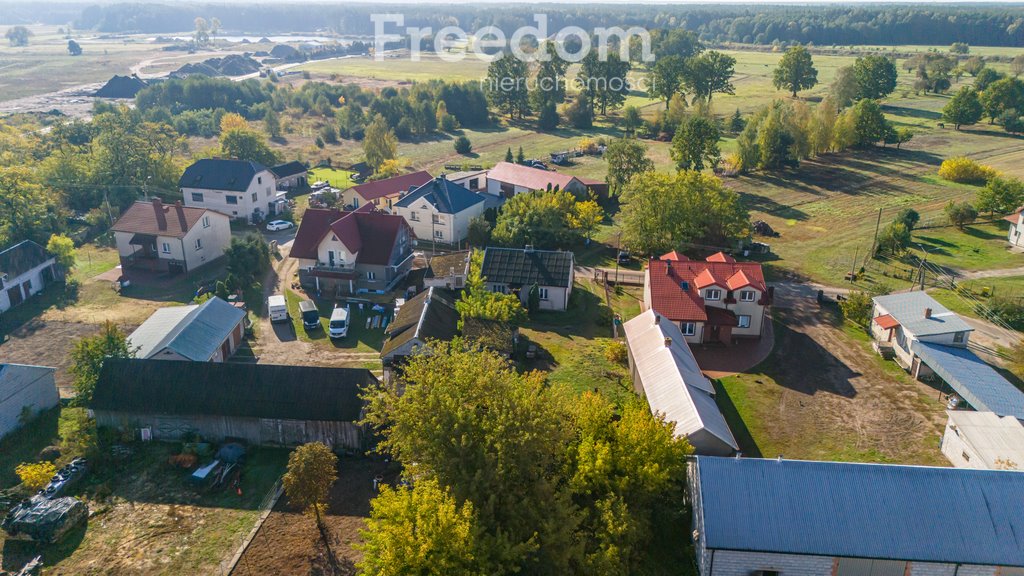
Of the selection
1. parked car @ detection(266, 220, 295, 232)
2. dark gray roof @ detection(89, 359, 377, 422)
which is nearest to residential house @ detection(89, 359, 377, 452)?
dark gray roof @ detection(89, 359, 377, 422)

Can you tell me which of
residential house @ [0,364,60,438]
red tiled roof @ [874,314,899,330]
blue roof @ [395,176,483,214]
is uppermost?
blue roof @ [395,176,483,214]

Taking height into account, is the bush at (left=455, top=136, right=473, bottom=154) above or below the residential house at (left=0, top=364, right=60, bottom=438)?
above

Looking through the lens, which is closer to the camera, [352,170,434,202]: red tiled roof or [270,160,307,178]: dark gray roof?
[352,170,434,202]: red tiled roof

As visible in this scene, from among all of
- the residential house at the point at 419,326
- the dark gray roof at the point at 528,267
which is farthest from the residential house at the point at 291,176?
the residential house at the point at 419,326

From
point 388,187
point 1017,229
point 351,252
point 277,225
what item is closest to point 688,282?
point 351,252

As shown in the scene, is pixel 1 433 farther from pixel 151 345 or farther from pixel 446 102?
pixel 446 102

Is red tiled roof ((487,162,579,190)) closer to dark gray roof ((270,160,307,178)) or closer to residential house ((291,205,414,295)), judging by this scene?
residential house ((291,205,414,295))

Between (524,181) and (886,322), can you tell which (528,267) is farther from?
(524,181)

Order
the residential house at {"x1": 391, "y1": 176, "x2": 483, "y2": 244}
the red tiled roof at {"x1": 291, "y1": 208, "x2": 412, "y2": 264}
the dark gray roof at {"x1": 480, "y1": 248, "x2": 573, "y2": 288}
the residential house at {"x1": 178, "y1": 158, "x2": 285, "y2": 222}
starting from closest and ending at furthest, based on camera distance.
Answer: the dark gray roof at {"x1": 480, "y1": 248, "x2": 573, "y2": 288}
the red tiled roof at {"x1": 291, "y1": 208, "x2": 412, "y2": 264}
the residential house at {"x1": 391, "y1": 176, "x2": 483, "y2": 244}
the residential house at {"x1": 178, "y1": 158, "x2": 285, "y2": 222}
